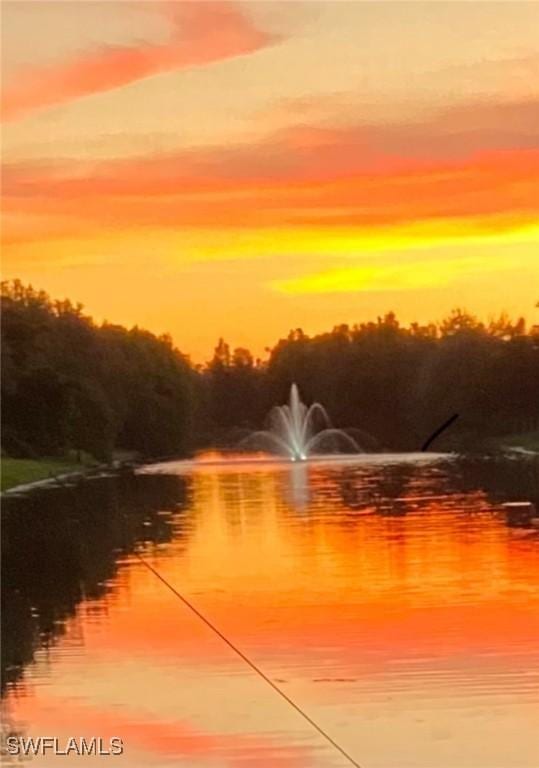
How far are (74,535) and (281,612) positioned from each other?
46 centimetres

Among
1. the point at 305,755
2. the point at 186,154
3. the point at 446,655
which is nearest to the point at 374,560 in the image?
the point at 446,655

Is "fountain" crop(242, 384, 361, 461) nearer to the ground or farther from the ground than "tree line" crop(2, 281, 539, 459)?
nearer to the ground

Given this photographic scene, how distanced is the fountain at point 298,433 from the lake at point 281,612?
0.12ft

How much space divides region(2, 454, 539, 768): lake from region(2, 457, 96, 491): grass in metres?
0.04

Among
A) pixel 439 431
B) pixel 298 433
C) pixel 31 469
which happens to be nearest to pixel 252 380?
pixel 298 433

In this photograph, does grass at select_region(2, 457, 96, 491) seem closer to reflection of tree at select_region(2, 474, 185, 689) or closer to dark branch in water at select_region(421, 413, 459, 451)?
reflection of tree at select_region(2, 474, 185, 689)

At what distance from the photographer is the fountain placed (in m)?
2.92

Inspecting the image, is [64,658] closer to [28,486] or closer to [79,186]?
[28,486]

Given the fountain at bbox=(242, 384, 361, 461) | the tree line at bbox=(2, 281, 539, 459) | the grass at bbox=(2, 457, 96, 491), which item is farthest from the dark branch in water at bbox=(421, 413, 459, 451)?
the grass at bbox=(2, 457, 96, 491)

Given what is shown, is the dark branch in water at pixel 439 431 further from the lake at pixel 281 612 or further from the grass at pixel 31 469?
the grass at pixel 31 469

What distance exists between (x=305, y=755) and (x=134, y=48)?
140 cm

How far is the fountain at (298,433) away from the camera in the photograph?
9.58 ft

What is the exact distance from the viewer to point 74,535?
3.03 metres

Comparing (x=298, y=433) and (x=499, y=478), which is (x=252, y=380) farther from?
(x=499, y=478)
